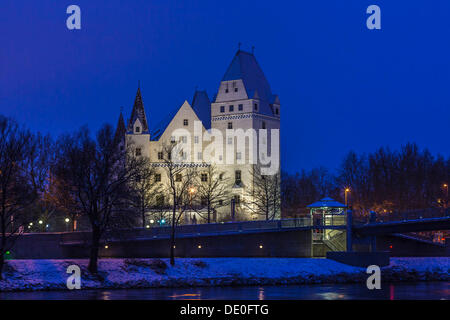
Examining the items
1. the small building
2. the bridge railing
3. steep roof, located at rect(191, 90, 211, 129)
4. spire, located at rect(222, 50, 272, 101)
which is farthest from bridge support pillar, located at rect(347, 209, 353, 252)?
steep roof, located at rect(191, 90, 211, 129)

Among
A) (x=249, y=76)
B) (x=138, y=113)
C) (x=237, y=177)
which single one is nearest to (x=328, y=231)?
(x=237, y=177)

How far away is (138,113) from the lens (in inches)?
4414

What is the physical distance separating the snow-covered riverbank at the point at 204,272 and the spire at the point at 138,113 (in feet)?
163

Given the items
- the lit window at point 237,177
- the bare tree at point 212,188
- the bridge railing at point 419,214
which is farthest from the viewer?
the lit window at point 237,177

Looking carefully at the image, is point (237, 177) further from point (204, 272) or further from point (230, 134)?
point (204, 272)

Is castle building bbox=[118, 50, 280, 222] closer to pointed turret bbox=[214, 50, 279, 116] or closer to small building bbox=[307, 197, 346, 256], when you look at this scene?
pointed turret bbox=[214, 50, 279, 116]

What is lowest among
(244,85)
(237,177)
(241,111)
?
(237,177)

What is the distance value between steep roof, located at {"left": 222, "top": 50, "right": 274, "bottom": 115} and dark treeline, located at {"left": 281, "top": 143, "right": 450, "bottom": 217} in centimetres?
1396

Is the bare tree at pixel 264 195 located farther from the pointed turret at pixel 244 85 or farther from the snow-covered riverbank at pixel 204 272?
the snow-covered riverbank at pixel 204 272

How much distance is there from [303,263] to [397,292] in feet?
42.9

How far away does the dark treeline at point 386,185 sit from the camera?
351 feet

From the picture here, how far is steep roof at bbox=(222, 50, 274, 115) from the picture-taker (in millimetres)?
109062

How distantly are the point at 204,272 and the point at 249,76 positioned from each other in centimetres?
5423

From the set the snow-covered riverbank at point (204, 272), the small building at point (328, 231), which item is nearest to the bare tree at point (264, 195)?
the small building at point (328, 231)
